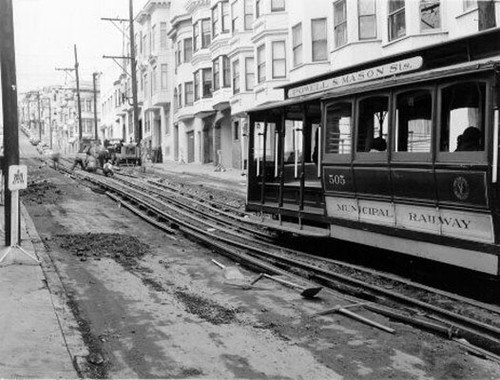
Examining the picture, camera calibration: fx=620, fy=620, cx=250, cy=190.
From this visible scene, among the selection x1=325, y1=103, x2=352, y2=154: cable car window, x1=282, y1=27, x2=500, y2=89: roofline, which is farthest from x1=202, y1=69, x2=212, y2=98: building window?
x1=325, y1=103, x2=352, y2=154: cable car window

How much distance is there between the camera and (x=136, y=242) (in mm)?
12242

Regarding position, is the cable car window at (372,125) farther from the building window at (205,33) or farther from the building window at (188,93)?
the building window at (188,93)

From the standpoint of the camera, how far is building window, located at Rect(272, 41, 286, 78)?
28.5m

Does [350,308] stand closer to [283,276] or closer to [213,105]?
[283,276]

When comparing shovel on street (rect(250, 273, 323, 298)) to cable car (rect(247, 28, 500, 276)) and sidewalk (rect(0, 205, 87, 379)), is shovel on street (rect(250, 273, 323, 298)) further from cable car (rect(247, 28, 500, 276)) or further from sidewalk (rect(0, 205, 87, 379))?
sidewalk (rect(0, 205, 87, 379))

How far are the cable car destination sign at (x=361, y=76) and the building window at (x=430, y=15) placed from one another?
8.57 m

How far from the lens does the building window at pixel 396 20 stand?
19.8 metres

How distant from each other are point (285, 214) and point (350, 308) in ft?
15.3

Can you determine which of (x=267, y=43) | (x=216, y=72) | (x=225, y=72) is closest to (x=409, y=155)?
(x=267, y=43)

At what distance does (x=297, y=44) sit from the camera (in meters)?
26.1

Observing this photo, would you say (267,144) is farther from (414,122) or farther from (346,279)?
(346,279)

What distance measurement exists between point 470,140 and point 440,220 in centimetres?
108

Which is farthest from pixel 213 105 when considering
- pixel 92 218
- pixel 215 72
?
pixel 92 218

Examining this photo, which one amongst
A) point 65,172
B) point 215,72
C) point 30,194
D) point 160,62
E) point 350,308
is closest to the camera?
point 350,308
